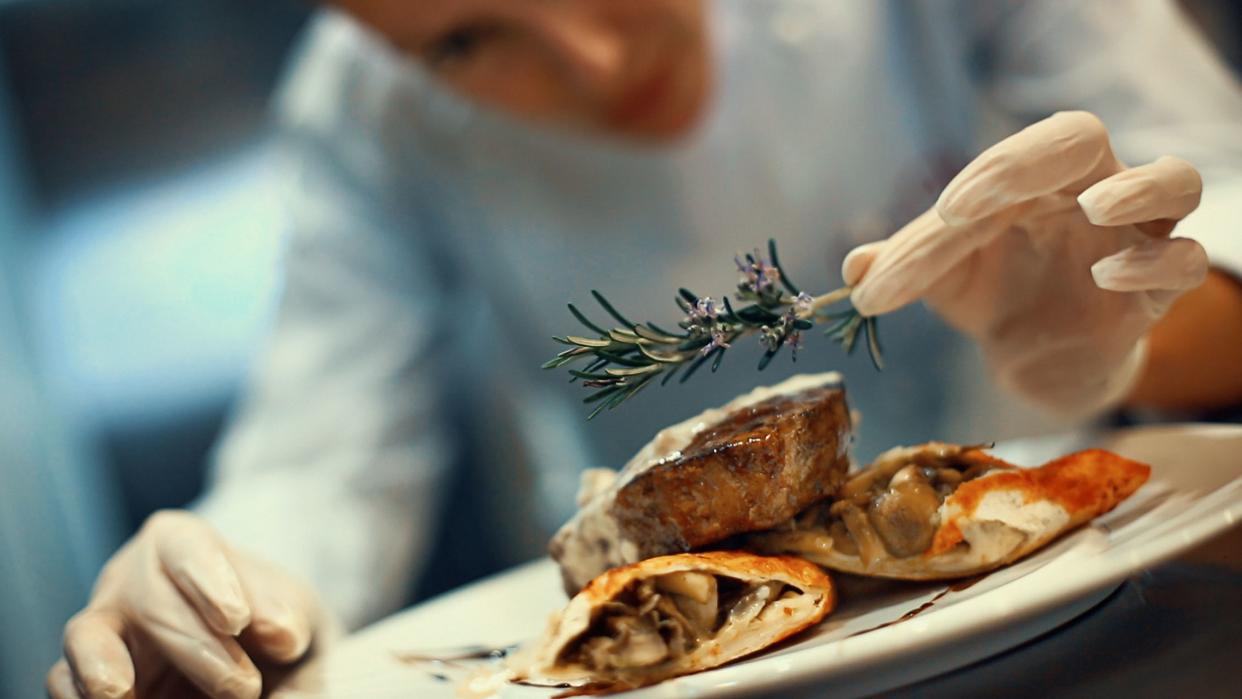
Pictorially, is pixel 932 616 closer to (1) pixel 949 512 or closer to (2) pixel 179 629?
(1) pixel 949 512

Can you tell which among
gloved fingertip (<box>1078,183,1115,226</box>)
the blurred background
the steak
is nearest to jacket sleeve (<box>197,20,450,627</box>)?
the blurred background

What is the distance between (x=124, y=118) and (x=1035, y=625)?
1988mm

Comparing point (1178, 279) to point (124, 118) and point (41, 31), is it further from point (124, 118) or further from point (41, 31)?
point (41, 31)

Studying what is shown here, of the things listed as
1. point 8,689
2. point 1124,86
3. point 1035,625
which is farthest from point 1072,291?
point 8,689

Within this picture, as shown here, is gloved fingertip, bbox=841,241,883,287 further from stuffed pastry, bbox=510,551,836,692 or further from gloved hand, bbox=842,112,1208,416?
stuffed pastry, bbox=510,551,836,692

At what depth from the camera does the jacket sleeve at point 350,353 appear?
1.46 meters

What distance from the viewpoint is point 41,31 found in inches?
75.9

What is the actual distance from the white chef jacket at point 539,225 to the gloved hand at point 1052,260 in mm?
245

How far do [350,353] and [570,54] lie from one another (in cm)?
65

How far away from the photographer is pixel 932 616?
1.35 feet

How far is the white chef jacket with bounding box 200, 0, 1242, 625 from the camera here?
3.77ft

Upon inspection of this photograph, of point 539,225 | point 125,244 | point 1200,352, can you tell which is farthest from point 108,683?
point 125,244

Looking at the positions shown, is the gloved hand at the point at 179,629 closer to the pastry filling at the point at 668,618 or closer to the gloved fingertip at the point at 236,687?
the gloved fingertip at the point at 236,687

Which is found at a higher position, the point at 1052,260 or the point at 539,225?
the point at 539,225
